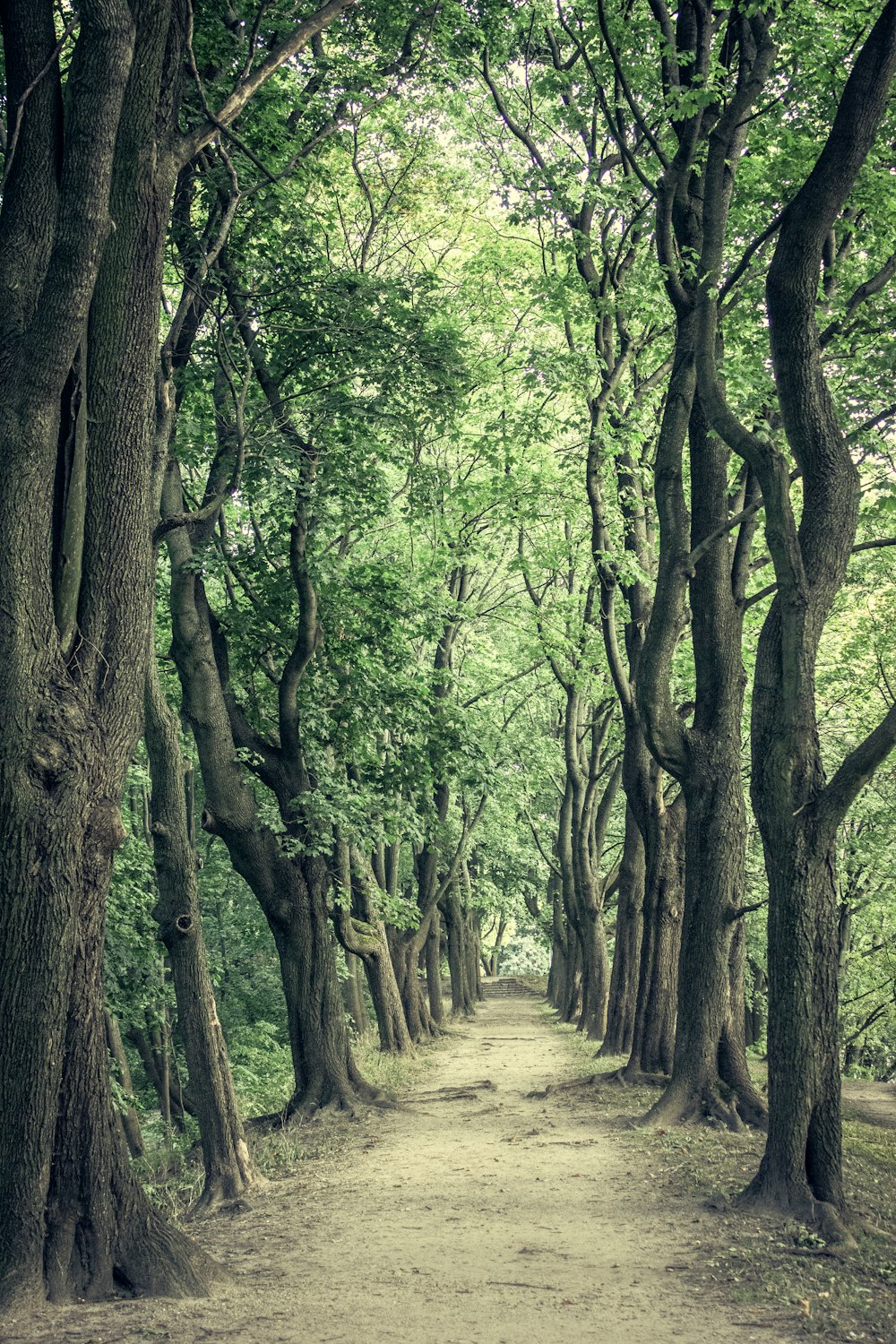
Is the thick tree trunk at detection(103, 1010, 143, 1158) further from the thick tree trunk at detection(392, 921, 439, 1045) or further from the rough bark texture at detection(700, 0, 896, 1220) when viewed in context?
the rough bark texture at detection(700, 0, 896, 1220)

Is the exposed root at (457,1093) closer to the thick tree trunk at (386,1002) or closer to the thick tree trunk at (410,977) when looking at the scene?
the thick tree trunk at (386,1002)

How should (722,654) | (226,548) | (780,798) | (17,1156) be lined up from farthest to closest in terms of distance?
(226,548)
(722,654)
(780,798)
(17,1156)

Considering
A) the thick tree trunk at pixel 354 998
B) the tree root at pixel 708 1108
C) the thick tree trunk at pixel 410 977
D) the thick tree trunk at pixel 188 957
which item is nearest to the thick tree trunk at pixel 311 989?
the thick tree trunk at pixel 188 957

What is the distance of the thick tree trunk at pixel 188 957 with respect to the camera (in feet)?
32.8

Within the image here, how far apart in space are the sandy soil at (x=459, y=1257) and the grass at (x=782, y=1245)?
0.14 m

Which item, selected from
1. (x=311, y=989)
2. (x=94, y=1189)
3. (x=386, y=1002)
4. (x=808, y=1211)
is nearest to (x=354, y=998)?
(x=386, y=1002)

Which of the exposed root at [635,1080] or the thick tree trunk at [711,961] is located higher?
the thick tree trunk at [711,961]

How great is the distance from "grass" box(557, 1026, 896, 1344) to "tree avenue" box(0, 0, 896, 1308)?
0.32 metres

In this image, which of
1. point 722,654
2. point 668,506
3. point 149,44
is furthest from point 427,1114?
point 149,44

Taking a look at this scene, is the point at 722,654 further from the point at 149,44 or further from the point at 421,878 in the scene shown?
the point at 421,878

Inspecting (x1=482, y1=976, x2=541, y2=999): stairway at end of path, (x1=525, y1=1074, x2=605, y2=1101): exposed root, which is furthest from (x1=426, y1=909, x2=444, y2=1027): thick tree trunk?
(x1=482, y1=976, x2=541, y2=999): stairway at end of path

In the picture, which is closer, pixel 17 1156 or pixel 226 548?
pixel 17 1156

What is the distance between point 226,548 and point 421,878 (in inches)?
584

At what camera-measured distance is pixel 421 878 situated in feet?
86.5
